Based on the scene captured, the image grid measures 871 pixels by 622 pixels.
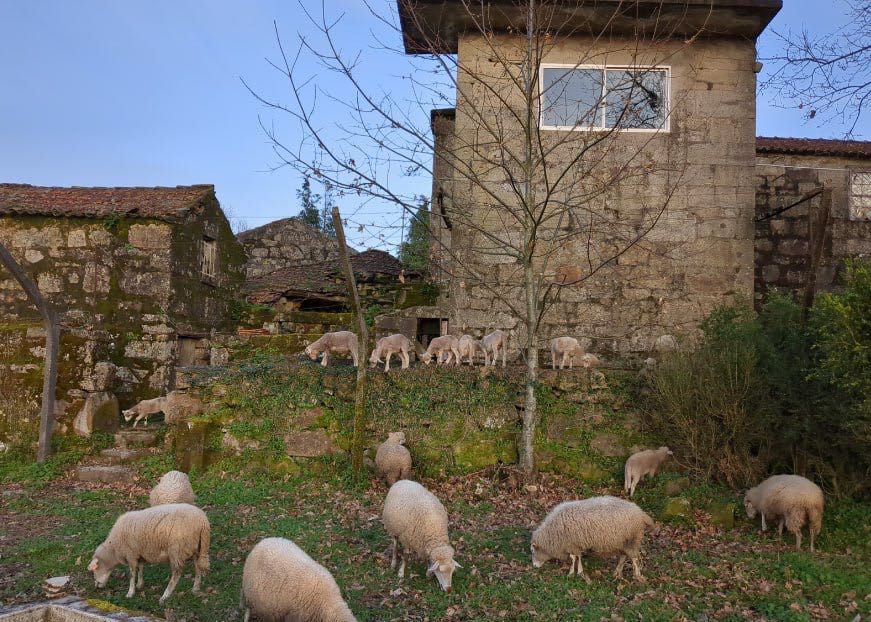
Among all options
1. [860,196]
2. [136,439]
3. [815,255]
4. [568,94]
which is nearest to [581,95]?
[568,94]

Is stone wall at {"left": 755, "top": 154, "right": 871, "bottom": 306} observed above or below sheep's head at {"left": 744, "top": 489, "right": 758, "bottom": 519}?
above

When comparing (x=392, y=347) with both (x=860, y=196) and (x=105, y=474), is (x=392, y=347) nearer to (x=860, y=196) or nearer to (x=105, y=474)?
(x=105, y=474)

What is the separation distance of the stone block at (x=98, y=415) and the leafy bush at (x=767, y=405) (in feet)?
29.7

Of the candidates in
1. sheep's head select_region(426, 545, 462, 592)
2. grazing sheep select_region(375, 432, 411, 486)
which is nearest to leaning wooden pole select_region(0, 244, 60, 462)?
grazing sheep select_region(375, 432, 411, 486)

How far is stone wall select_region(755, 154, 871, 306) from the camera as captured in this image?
14250 mm

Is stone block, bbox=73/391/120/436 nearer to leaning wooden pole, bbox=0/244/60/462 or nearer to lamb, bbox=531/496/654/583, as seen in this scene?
leaning wooden pole, bbox=0/244/60/462

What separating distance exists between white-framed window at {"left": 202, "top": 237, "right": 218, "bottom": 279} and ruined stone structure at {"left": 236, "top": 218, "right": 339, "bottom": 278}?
22.5ft

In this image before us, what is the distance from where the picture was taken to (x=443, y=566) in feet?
20.2

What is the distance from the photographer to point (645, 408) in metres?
9.82

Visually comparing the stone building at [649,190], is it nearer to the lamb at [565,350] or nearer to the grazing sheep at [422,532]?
the lamb at [565,350]

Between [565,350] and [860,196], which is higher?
[860,196]

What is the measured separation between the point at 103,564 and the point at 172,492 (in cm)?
153

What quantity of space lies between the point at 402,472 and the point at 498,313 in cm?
406

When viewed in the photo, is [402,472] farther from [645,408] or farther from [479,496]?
[645,408]
